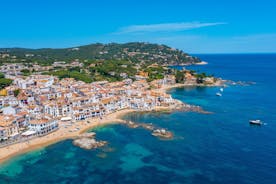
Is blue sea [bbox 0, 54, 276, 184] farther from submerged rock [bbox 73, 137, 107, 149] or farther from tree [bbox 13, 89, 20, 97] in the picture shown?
tree [bbox 13, 89, 20, 97]

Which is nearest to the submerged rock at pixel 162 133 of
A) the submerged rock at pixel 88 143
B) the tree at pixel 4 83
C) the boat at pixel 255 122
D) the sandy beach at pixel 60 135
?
→ the submerged rock at pixel 88 143

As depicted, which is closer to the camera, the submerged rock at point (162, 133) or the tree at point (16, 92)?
the submerged rock at point (162, 133)

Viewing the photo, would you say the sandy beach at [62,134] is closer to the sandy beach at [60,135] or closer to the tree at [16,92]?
the sandy beach at [60,135]

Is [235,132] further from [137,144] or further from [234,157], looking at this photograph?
[137,144]

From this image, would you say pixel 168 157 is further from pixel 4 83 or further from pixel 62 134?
pixel 4 83

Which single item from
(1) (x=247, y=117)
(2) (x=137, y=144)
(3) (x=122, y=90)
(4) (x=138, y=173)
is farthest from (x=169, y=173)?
(3) (x=122, y=90)

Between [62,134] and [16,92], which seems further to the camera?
[16,92]

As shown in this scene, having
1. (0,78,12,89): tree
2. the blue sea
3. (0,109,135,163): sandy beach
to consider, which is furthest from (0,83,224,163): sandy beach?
(0,78,12,89): tree

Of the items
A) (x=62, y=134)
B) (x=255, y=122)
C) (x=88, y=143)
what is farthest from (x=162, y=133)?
(x=255, y=122)
